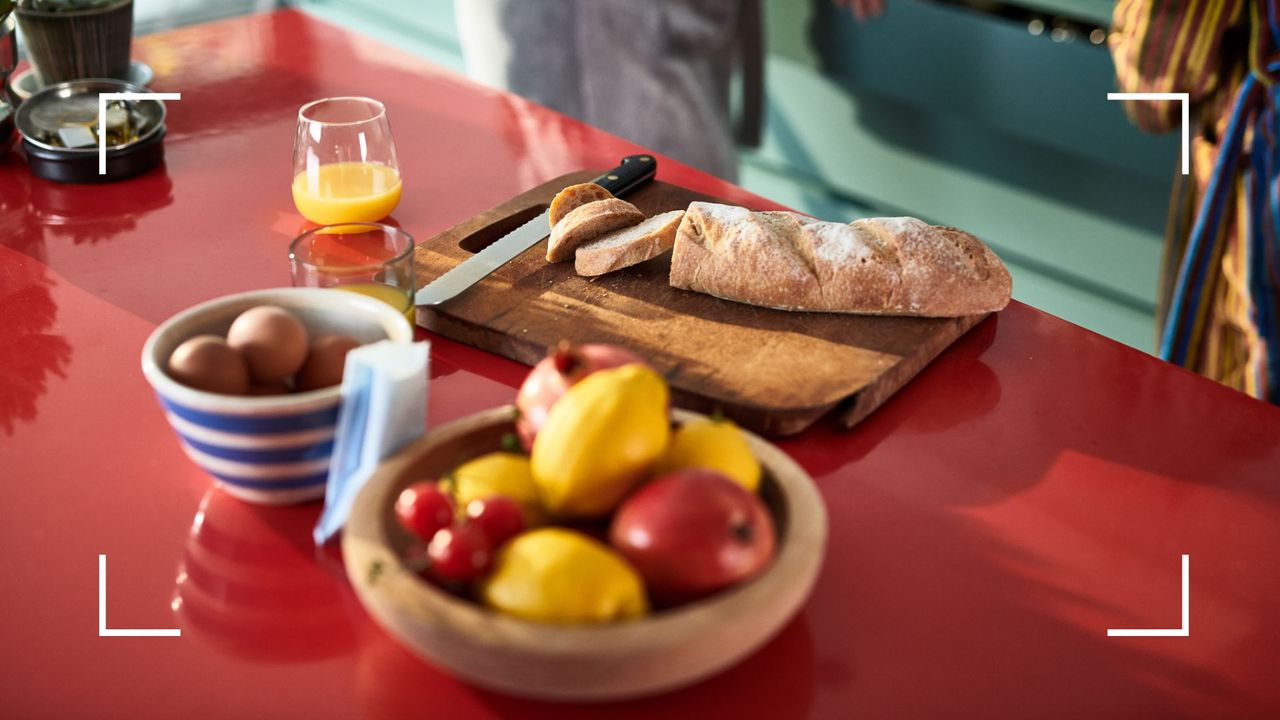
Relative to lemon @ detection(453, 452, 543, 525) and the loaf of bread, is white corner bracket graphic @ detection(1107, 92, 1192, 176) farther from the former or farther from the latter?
lemon @ detection(453, 452, 543, 525)

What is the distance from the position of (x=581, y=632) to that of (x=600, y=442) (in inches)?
4.5

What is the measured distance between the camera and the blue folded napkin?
2.49 ft

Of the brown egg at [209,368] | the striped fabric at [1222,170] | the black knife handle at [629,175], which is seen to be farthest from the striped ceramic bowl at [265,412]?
the striped fabric at [1222,170]

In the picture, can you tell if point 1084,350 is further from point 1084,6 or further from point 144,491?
point 1084,6

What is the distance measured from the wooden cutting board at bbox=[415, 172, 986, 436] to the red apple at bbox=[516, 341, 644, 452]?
0.20m

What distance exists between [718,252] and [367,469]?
1.46 feet

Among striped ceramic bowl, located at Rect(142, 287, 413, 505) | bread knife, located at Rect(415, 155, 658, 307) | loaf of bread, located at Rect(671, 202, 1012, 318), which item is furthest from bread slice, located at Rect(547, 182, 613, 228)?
striped ceramic bowl, located at Rect(142, 287, 413, 505)

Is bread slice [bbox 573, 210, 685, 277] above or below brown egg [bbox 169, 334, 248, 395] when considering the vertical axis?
below

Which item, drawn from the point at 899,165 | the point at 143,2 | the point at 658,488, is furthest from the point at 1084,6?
the point at 143,2

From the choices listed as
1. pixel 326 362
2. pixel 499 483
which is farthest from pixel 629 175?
pixel 499 483

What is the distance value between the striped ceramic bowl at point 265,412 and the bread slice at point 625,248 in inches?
11.8

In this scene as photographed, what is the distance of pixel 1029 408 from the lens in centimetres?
101

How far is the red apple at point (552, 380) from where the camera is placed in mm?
753

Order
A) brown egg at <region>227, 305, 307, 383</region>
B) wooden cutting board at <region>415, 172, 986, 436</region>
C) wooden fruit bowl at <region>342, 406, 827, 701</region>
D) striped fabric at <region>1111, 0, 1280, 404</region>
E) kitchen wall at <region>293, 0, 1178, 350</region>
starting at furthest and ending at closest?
kitchen wall at <region>293, 0, 1178, 350</region> → striped fabric at <region>1111, 0, 1280, 404</region> → wooden cutting board at <region>415, 172, 986, 436</region> → brown egg at <region>227, 305, 307, 383</region> → wooden fruit bowl at <region>342, 406, 827, 701</region>
